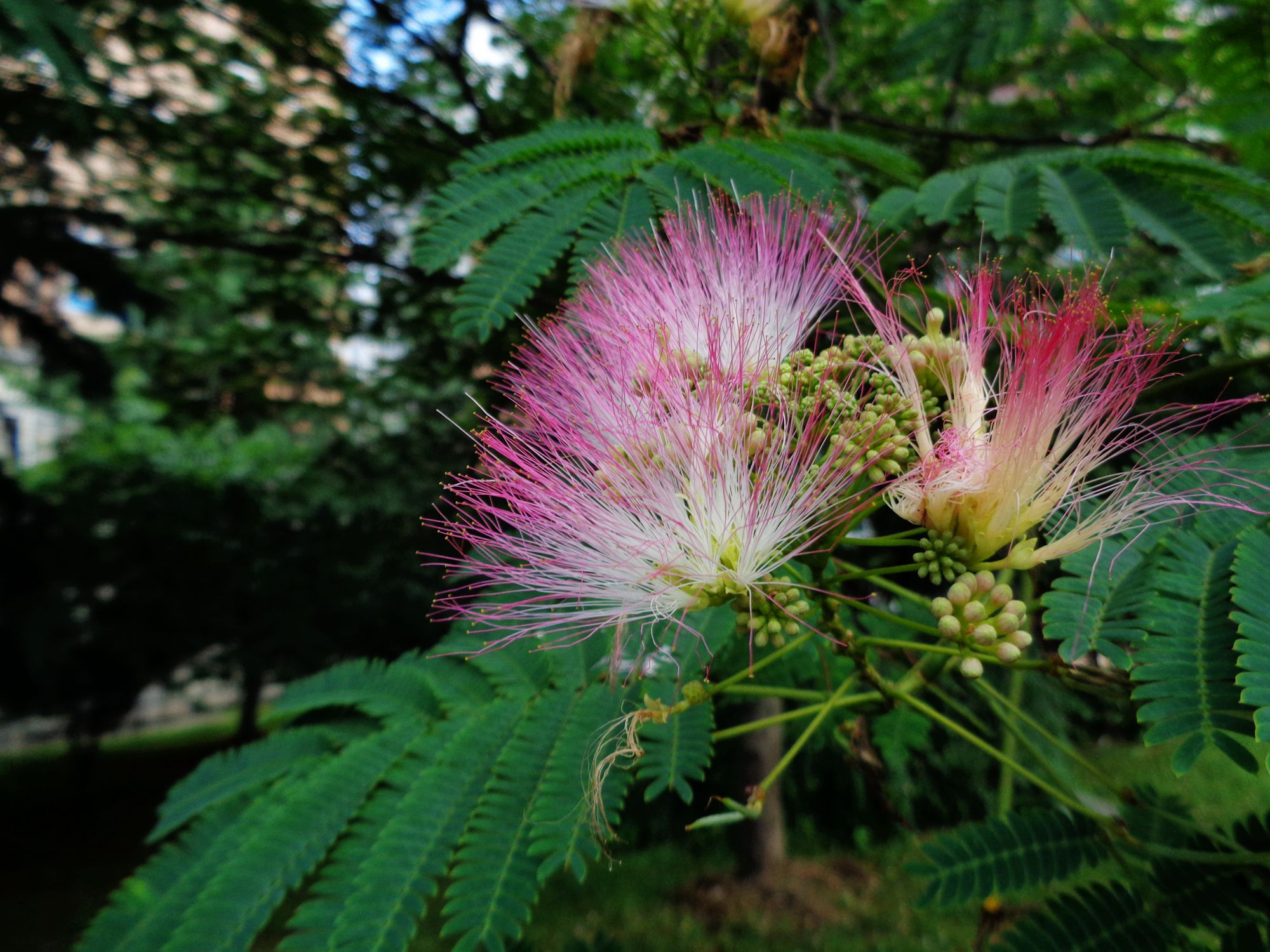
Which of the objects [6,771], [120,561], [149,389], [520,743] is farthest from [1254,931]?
[6,771]

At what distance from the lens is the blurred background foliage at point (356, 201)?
9.59ft

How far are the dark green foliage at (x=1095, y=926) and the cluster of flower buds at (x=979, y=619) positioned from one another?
849 millimetres

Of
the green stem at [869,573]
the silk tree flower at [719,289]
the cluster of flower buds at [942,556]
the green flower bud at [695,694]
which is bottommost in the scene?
the green flower bud at [695,694]

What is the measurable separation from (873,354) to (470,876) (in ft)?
4.02

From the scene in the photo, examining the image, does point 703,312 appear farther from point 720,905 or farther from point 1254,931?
Result: point 720,905

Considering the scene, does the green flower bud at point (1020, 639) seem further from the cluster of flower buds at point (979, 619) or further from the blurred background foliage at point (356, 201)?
the blurred background foliage at point (356, 201)

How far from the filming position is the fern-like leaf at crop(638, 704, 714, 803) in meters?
1.63

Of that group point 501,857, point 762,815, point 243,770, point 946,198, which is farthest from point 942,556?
point 762,815

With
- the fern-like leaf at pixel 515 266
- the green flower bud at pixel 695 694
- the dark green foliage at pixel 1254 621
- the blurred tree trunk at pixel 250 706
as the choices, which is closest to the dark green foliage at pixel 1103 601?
the dark green foliage at pixel 1254 621

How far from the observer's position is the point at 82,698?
18.8 feet

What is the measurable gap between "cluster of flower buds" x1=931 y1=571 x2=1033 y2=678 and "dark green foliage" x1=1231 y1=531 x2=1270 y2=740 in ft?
0.91

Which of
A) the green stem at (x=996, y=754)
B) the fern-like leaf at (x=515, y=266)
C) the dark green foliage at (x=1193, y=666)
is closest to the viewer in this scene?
the dark green foliage at (x=1193, y=666)

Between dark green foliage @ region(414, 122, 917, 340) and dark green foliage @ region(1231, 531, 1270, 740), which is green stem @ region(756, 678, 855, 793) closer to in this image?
dark green foliage @ region(1231, 531, 1270, 740)

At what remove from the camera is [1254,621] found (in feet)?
3.75
